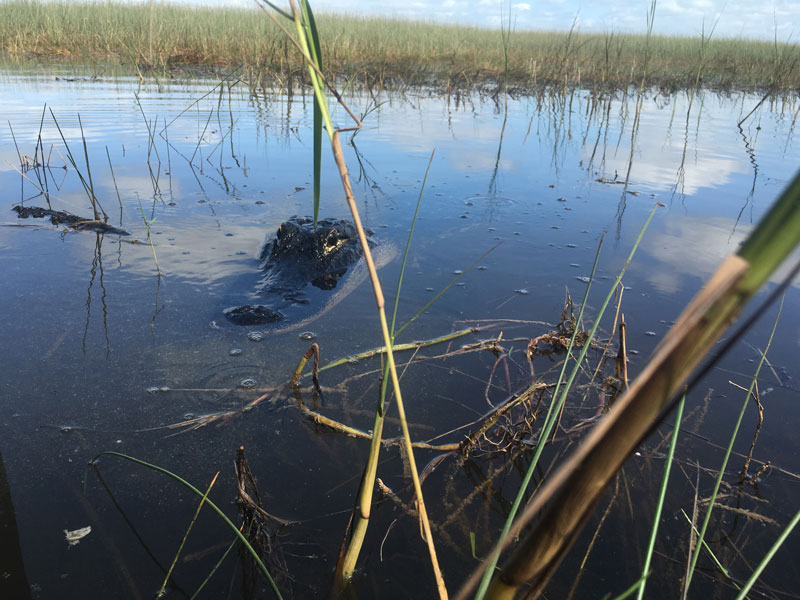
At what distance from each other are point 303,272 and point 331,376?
3.10 ft

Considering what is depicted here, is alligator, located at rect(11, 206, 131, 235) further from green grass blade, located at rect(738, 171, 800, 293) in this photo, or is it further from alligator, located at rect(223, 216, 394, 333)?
green grass blade, located at rect(738, 171, 800, 293)

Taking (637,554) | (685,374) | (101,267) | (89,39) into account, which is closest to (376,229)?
(101,267)

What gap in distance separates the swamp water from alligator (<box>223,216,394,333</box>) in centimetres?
9

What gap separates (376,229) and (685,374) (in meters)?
3.14

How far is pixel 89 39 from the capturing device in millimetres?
12070

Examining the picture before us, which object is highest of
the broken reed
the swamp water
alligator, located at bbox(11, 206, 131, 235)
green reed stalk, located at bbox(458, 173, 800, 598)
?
the broken reed

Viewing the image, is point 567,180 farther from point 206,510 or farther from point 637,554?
point 206,510

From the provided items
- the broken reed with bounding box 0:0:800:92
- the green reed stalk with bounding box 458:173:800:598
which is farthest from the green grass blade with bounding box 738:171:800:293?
the broken reed with bounding box 0:0:800:92

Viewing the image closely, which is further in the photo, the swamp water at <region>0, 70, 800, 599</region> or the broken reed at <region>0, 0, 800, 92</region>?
the broken reed at <region>0, 0, 800, 92</region>

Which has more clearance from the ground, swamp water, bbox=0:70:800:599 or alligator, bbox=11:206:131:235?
alligator, bbox=11:206:131:235

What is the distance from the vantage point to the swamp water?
125cm

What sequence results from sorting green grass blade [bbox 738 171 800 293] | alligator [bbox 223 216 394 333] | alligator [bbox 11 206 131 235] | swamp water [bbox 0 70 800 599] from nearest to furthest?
green grass blade [bbox 738 171 800 293] < swamp water [bbox 0 70 800 599] < alligator [bbox 223 216 394 333] < alligator [bbox 11 206 131 235]

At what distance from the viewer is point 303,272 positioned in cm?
275

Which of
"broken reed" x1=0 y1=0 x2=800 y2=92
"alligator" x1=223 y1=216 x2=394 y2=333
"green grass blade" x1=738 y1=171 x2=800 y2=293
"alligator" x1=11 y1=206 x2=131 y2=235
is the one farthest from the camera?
"broken reed" x1=0 y1=0 x2=800 y2=92
